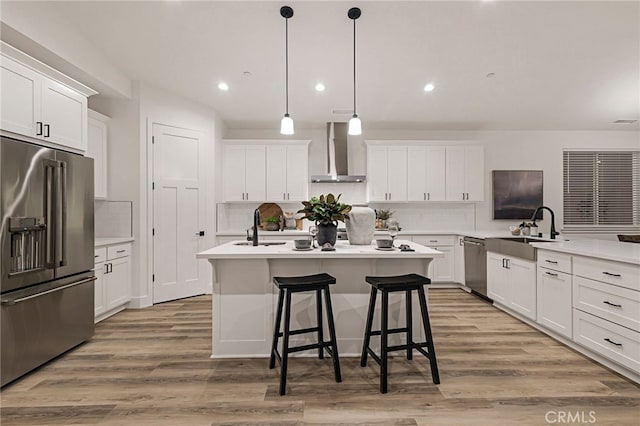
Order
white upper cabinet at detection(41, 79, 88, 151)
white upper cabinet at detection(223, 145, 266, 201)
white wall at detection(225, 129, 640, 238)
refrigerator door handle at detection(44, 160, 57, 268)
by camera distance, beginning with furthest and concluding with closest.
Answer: white wall at detection(225, 129, 640, 238) → white upper cabinet at detection(223, 145, 266, 201) → white upper cabinet at detection(41, 79, 88, 151) → refrigerator door handle at detection(44, 160, 57, 268)

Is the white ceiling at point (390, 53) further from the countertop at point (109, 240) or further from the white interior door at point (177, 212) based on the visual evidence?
the countertop at point (109, 240)

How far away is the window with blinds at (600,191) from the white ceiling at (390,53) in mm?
1010

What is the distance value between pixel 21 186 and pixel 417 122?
5.24 meters

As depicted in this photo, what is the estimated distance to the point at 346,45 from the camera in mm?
3592

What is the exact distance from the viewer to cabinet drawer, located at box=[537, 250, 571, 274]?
119 inches

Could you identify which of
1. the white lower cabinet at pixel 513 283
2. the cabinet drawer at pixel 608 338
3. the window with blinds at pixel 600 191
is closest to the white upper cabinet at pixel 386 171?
the white lower cabinet at pixel 513 283

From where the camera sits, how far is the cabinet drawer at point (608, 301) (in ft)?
7.88

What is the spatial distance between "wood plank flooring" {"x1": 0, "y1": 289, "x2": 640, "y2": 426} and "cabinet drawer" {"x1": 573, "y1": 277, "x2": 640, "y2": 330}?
1.38 ft

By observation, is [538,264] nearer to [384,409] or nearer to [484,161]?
[384,409]

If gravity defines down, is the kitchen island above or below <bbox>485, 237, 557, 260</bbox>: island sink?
below

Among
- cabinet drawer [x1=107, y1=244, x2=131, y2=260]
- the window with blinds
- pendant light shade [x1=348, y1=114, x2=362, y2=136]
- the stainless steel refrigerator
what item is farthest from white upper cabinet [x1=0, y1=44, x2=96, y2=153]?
the window with blinds

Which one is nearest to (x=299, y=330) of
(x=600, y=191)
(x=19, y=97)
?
(x=19, y=97)

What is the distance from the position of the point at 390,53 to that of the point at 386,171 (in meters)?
2.27

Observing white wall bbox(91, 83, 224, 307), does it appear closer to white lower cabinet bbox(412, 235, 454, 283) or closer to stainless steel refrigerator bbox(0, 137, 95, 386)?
stainless steel refrigerator bbox(0, 137, 95, 386)
